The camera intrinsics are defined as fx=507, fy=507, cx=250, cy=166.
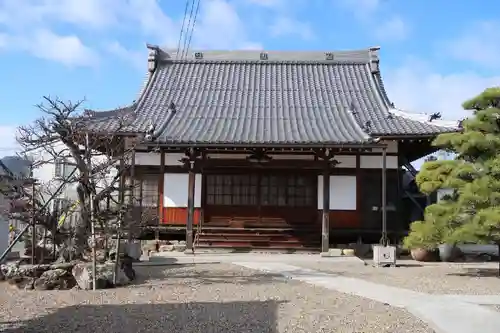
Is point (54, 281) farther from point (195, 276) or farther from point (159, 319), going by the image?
point (159, 319)

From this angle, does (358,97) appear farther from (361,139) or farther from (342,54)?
(361,139)

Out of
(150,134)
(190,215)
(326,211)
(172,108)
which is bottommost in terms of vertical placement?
(190,215)

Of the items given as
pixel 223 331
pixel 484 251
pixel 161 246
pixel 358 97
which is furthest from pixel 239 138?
pixel 223 331

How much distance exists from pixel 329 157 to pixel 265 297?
27.4 ft

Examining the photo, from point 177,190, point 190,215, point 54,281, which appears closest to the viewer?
point 54,281

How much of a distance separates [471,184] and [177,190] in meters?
9.80

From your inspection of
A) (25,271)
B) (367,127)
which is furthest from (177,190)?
(25,271)

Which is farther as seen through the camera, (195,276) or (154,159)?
(154,159)

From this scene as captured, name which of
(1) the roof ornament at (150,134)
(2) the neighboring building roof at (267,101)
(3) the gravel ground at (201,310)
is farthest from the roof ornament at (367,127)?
(3) the gravel ground at (201,310)

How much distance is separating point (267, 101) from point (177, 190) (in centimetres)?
502

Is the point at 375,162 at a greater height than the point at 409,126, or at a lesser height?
lesser

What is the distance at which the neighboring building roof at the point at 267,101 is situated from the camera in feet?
53.1

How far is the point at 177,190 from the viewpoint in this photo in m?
17.6

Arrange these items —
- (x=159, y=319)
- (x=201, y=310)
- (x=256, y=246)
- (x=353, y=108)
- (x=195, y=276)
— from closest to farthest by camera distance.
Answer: (x=159, y=319) → (x=201, y=310) → (x=195, y=276) → (x=256, y=246) → (x=353, y=108)
